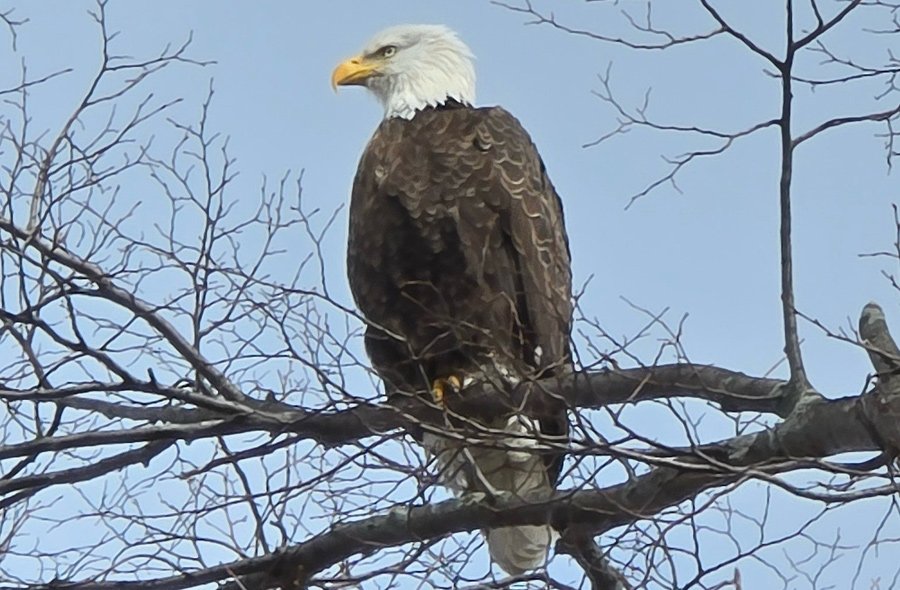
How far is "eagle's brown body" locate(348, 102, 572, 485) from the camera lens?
4.90 m

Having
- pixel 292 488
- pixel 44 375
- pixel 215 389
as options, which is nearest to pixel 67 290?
pixel 44 375

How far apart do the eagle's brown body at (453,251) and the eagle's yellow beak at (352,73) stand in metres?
0.84

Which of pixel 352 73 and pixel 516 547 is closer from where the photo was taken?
pixel 516 547

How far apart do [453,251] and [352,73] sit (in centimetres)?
129

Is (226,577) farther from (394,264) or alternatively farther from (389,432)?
(394,264)

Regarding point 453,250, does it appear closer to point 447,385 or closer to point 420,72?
point 447,385

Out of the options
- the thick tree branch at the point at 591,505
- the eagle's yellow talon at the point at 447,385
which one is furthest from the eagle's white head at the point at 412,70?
the thick tree branch at the point at 591,505

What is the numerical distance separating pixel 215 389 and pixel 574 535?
3.60 feet

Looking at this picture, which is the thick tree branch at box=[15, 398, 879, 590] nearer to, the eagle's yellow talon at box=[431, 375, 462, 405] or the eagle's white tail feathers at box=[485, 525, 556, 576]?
the eagle's yellow talon at box=[431, 375, 462, 405]

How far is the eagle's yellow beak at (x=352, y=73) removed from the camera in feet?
A: 19.5

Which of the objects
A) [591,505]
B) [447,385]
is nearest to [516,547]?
[447,385]

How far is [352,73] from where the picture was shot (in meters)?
5.95

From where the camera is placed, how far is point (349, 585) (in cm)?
410

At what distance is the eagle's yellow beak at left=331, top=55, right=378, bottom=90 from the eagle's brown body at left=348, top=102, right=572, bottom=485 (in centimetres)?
84
